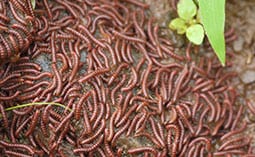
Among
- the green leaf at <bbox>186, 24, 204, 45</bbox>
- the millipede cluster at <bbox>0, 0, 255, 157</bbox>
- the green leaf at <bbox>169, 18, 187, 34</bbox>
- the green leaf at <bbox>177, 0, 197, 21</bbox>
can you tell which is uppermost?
the green leaf at <bbox>177, 0, 197, 21</bbox>

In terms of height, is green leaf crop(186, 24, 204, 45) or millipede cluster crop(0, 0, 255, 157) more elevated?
green leaf crop(186, 24, 204, 45)

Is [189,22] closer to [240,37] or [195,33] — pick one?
[195,33]

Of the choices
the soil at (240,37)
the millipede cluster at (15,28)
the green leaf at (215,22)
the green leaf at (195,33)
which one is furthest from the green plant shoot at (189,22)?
the millipede cluster at (15,28)

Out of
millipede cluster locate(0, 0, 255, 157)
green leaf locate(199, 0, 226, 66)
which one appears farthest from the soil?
green leaf locate(199, 0, 226, 66)

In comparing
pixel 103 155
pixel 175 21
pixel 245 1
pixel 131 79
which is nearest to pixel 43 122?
pixel 103 155

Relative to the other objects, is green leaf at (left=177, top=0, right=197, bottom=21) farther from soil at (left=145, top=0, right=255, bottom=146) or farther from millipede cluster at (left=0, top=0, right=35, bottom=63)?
millipede cluster at (left=0, top=0, right=35, bottom=63)

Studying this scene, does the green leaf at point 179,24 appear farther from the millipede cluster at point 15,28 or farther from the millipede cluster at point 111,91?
the millipede cluster at point 15,28

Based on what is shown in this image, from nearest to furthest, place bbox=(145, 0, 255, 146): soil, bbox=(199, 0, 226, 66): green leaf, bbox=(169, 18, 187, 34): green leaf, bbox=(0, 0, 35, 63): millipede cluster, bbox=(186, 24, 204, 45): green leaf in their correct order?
bbox=(199, 0, 226, 66): green leaf, bbox=(0, 0, 35, 63): millipede cluster, bbox=(186, 24, 204, 45): green leaf, bbox=(169, 18, 187, 34): green leaf, bbox=(145, 0, 255, 146): soil
